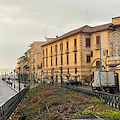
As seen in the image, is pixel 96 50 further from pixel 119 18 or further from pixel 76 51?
pixel 119 18

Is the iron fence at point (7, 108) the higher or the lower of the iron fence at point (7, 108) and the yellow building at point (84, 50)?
the lower

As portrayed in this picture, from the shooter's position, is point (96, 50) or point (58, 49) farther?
point (58, 49)

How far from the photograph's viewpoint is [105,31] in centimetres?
4866

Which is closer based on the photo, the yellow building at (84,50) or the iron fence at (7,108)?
the iron fence at (7,108)

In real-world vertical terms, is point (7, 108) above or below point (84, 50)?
below

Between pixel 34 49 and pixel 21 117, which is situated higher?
pixel 34 49

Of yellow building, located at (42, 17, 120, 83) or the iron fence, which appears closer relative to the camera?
the iron fence

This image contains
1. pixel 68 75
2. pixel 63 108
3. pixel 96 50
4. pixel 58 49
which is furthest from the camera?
pixel 58 49

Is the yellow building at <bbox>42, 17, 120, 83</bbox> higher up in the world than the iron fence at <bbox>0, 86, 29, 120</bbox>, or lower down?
higher up

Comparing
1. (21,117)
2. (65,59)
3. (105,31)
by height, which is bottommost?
(21,117)

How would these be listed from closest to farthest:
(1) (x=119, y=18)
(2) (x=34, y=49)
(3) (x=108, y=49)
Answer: (1) (x=119, y=18), (3) (x=108, y=49), (2) (x=34, y=49)

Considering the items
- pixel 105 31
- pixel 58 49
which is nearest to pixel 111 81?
pixel 105 31

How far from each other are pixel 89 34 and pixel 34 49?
50.5 meters

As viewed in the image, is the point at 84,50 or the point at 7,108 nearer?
the point at 7,108
